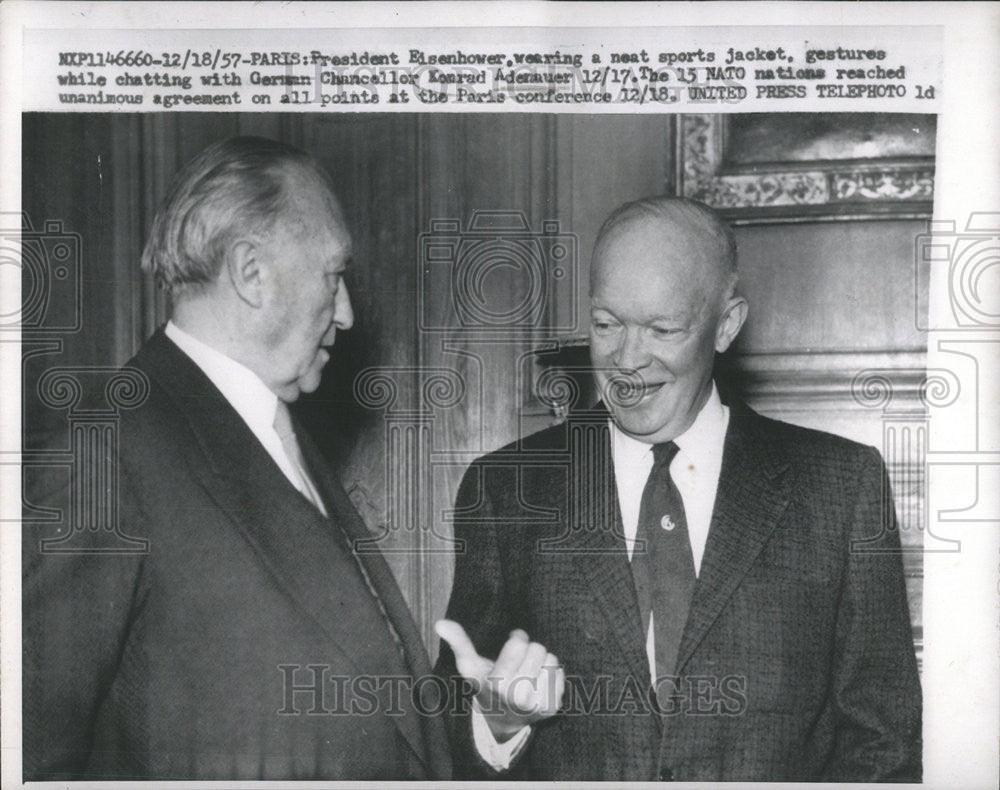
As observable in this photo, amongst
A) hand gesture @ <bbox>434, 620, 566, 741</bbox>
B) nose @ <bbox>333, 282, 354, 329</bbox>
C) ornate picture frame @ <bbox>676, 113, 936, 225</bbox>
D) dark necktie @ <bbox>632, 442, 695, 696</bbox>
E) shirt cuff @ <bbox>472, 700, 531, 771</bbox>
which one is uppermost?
ornate picture frame @ <bbox>676, 113, 936, 225</bbox>

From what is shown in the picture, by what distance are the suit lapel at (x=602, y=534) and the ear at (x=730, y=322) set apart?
243mm

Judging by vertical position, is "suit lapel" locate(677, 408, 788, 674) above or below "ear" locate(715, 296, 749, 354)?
below

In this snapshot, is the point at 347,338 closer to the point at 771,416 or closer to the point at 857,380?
the point at 771,416

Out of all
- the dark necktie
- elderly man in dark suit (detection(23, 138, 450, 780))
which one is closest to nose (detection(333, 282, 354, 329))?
elderly man in dark suit (detection(23, 138, 450, 780))

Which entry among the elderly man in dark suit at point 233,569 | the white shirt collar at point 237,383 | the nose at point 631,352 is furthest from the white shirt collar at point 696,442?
the white shirt collar at point 237,383

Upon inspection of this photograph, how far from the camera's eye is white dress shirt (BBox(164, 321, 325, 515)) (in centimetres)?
189

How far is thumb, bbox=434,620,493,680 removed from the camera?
1887 millimetres

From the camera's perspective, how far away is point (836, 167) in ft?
6.35

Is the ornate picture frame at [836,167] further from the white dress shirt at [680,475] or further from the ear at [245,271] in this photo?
the ear at [245,271]

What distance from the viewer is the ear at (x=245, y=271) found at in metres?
1.88

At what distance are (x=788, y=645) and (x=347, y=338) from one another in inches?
37.0

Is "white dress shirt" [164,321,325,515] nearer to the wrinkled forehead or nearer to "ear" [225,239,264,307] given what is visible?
"ear" [225,239,264,307]

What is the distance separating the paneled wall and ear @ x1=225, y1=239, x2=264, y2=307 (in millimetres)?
156

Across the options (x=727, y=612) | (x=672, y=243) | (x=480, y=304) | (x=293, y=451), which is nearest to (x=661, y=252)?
(x=672, y=243)
